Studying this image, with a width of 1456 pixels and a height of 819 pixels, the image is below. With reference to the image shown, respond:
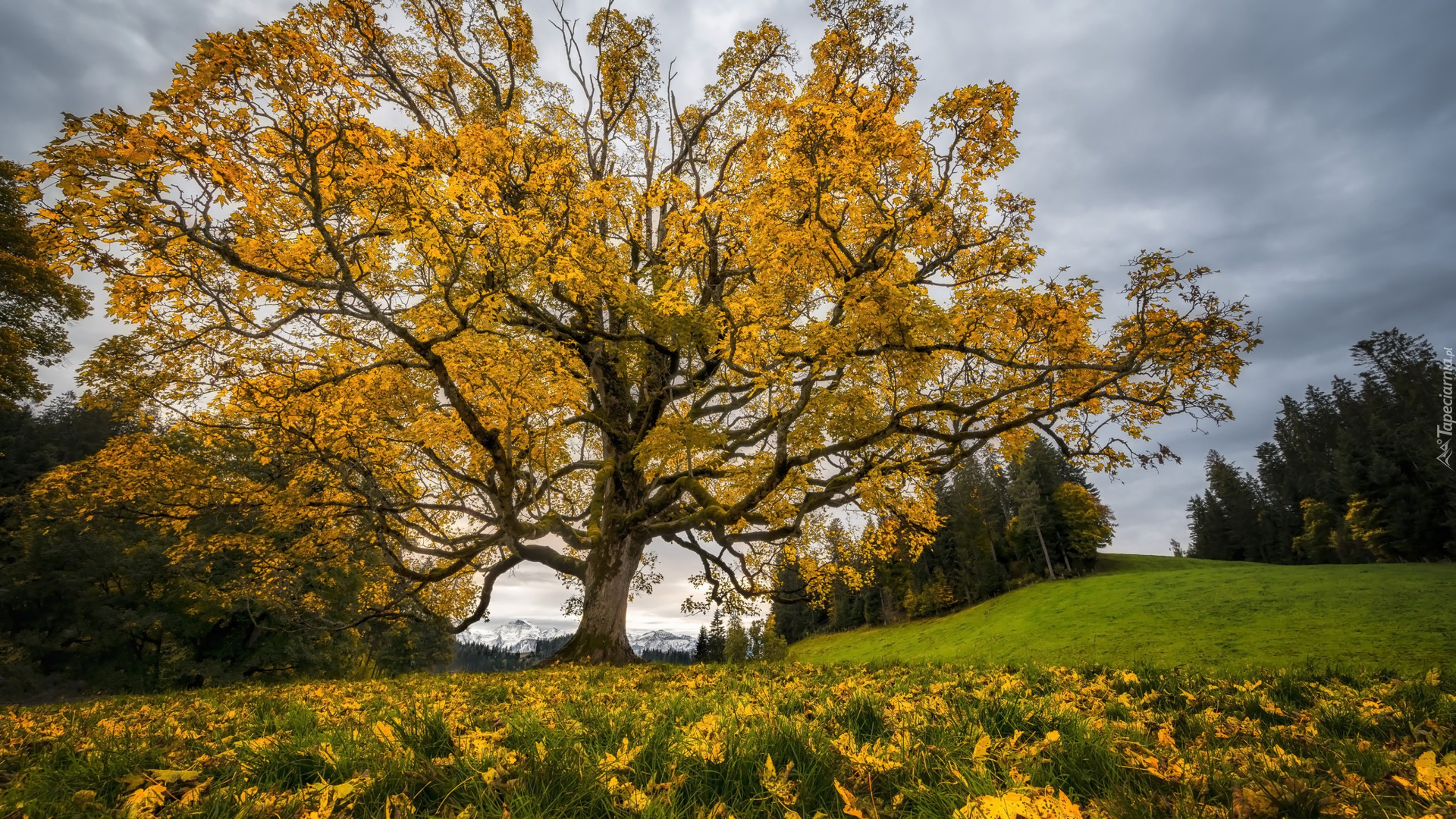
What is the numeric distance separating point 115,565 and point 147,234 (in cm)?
2216

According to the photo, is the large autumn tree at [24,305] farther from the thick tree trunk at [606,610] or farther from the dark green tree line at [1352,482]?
the dark green tree line at [1352,482]

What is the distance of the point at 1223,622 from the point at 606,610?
3194 centimetres

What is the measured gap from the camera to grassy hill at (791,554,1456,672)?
21344mm

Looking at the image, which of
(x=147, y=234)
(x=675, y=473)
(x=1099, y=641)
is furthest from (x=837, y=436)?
(x=1099, y=641)

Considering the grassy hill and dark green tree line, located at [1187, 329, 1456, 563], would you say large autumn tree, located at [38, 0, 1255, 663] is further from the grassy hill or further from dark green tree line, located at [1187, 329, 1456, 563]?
dark green tree line, located at [1187, 329, 1456, 563]

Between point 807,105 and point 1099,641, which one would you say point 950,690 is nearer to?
point 807,105

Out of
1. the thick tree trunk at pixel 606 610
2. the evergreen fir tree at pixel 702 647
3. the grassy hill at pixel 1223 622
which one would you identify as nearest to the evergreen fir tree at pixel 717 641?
the evergreen fir tree at pixel 702 647

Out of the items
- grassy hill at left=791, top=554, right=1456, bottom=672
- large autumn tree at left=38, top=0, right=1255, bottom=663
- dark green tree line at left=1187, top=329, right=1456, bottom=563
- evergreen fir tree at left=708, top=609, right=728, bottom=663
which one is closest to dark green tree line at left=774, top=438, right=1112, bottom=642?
grassy hill at left=791, top=554, right=1456, bottom=672

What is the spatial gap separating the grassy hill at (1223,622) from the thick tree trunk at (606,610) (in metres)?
6.99

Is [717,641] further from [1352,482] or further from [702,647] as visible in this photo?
[1352,482]

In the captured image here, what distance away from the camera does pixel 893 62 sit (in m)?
10.3

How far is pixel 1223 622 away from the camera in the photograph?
27281mm

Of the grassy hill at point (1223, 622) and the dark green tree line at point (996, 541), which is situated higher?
the dark green tree line at point (996, 541)

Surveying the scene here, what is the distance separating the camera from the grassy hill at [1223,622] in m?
21.3
